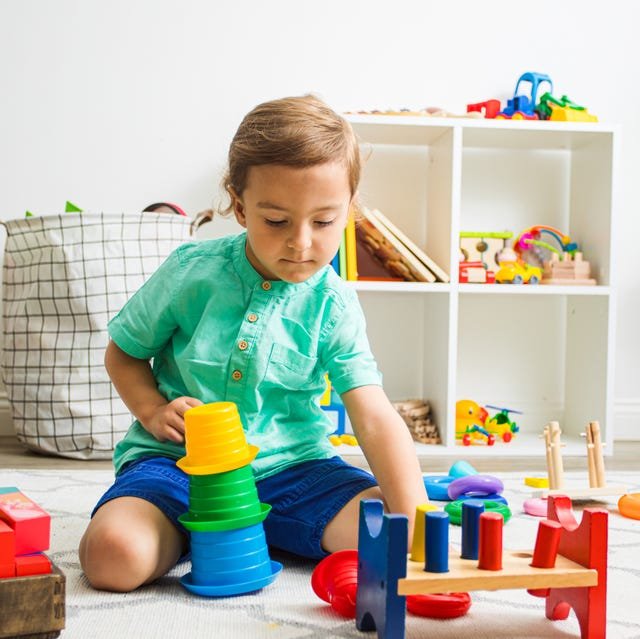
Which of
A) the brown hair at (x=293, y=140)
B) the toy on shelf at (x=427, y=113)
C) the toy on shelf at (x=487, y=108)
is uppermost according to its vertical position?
the toy on shelf at (x=487, y=108)

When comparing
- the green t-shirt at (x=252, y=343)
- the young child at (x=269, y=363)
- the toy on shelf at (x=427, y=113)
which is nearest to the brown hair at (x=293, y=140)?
the young child at (x=269, y=363)

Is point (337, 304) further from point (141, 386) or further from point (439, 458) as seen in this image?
point (439, 458)

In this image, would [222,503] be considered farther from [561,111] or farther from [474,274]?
[561,111]

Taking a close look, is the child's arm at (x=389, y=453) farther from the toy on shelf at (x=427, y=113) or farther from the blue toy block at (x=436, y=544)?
the toy on shelf at (x=427, y=113)

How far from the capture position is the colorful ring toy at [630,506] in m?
1.28

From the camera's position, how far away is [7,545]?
71 cm

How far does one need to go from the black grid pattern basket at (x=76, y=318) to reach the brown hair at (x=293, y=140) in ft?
2.73

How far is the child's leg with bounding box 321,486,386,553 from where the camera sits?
964mm

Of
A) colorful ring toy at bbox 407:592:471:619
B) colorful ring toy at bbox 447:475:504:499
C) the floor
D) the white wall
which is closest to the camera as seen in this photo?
colorful ring toy at bbox 407:592:471:619

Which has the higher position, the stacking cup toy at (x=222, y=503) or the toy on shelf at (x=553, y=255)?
the toy on shelf at (x=553, y=255)

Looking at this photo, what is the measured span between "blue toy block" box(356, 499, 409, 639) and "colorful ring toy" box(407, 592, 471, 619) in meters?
0.06

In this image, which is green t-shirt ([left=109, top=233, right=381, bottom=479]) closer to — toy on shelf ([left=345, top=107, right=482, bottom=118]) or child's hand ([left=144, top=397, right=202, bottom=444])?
child's hand ([left=144, top=397, right=202, bottom=444])

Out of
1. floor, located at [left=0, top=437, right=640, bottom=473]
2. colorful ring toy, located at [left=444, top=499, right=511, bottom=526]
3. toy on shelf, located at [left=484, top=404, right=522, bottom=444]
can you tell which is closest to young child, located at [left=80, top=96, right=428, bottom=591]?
colorful ring toy, located at [left=444, top=499, right=511, bottom=526]

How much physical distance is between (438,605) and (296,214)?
405mm
